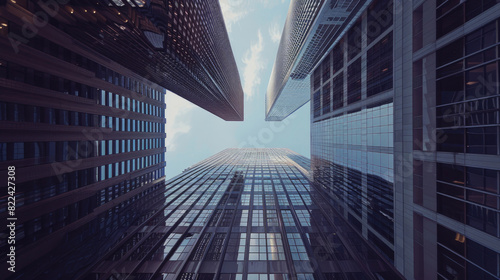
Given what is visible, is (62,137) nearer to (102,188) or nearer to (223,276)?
(102,188)

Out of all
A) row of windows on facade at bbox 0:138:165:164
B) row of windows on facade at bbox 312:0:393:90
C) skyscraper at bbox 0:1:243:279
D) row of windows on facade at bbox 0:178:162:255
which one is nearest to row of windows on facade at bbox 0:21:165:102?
skyscraper at bbox 0:1:243:279

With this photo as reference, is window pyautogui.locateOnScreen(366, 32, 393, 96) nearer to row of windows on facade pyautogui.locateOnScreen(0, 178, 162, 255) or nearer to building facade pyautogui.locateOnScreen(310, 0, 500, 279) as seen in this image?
building facade pyautogui.locateOnScreen(310, 0, 500, 279)

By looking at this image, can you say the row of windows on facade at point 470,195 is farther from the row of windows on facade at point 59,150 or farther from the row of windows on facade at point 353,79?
the row of windows on facade at point 59,150

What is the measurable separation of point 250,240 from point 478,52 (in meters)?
31.9

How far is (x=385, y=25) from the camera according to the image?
1091 inches

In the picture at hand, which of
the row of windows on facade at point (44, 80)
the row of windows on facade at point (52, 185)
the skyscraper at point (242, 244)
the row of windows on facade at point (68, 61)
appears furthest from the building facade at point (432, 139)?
the row of windows on facade at point (52, 185)

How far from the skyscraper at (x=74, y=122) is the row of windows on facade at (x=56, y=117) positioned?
105 mm

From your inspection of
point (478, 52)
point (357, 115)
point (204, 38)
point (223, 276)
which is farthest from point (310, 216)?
point (204, 38)

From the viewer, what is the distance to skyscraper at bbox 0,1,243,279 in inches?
696

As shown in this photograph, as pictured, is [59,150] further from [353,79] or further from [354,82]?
[353,79]

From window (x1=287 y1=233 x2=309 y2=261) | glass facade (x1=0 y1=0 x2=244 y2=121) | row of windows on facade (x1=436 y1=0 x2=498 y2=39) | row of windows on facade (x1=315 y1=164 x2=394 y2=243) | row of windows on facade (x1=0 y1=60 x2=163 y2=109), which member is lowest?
window (x1=287 y1=233 x2=309 y2=261)

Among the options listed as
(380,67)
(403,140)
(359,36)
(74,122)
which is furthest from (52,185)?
(359,36)

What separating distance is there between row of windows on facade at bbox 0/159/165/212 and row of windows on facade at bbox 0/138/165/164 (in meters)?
2.31

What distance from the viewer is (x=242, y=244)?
25750 millimetres
